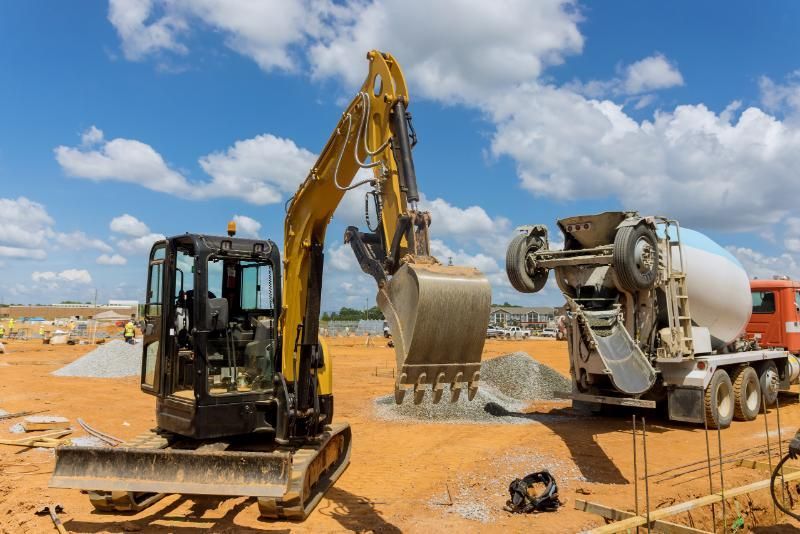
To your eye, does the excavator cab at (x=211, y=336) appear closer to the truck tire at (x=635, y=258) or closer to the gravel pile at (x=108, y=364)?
the truck tire at (x=635, y=258)

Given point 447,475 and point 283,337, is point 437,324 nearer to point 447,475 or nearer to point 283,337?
point 283,337

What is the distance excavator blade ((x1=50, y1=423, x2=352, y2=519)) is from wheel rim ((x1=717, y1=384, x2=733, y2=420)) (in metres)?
8.90

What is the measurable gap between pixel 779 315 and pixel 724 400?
5.01 meters

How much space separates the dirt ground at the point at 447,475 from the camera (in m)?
6.23

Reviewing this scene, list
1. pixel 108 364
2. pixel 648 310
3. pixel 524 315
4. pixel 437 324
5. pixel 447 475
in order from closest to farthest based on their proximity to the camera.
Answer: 1. pixel 437 324
2. pixel 447 475
3. pixel 648 310
4. pixel 108 364
5. pixel 524 315

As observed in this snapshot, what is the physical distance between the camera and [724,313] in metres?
12.3

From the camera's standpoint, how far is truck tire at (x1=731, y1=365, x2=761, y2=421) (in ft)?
39.8

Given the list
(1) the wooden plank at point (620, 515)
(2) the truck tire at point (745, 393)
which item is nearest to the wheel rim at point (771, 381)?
(2) the truck tire at point (745, 393)

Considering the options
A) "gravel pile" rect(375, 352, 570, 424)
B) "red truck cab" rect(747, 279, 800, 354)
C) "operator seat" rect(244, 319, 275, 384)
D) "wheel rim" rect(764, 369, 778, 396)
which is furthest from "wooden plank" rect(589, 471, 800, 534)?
"red truck cab" rect(747, 279, 800, 354)

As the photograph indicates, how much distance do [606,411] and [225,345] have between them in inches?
362

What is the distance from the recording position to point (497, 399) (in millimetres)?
14297

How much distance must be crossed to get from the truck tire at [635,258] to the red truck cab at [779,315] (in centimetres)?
643

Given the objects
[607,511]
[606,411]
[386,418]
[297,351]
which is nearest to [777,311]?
[606,411]

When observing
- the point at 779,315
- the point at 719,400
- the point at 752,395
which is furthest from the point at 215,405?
the point at 779,315
